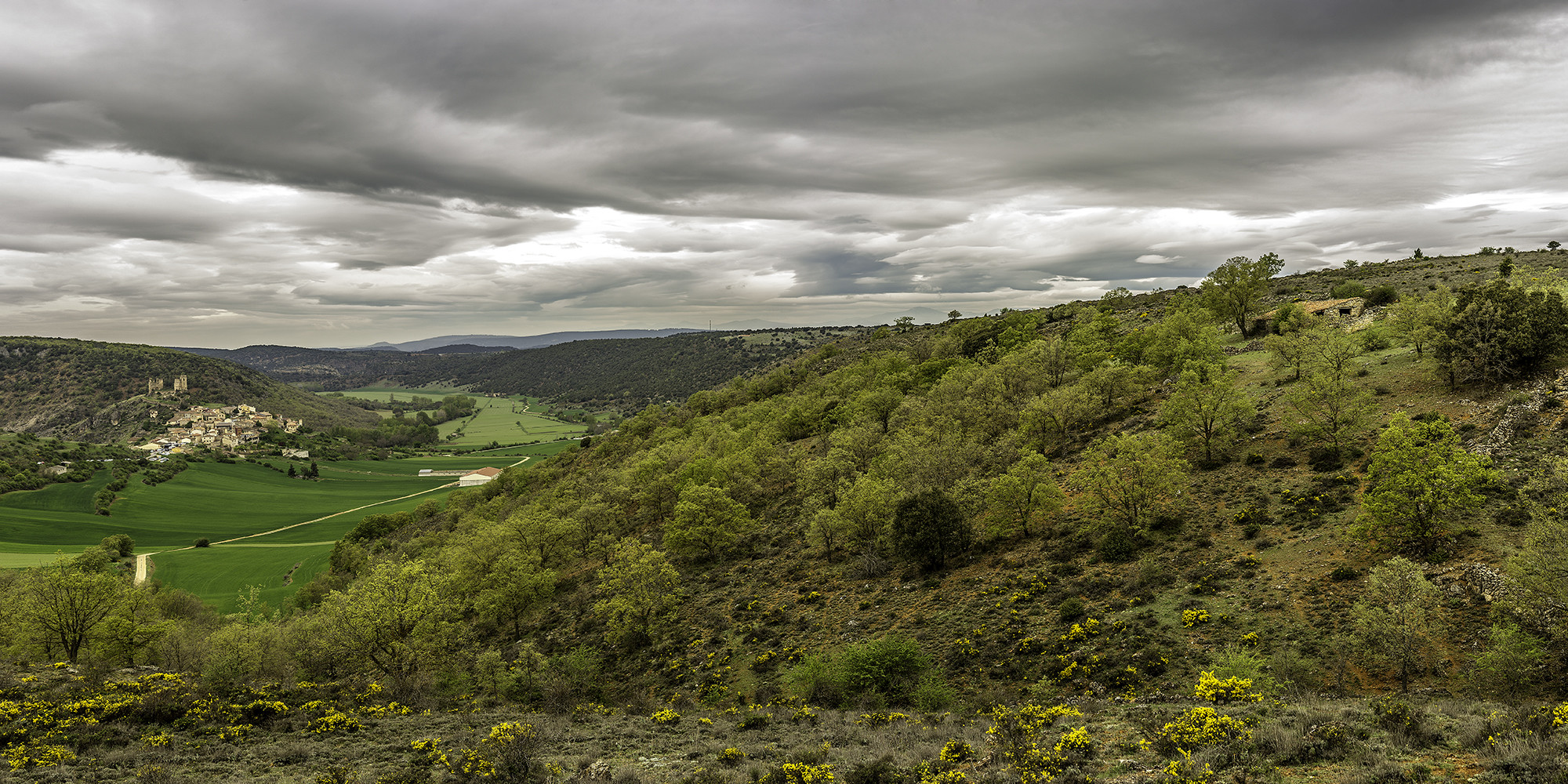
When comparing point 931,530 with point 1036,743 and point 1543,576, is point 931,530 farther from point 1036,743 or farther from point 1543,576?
point 1543,576

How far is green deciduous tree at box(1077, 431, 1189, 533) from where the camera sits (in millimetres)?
32750

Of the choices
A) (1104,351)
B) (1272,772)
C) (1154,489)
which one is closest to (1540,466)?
(1154,489)

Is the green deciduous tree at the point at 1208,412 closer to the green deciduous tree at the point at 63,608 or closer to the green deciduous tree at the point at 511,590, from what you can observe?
the green deciduous tree at the point at 511,590

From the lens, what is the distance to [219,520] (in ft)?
389

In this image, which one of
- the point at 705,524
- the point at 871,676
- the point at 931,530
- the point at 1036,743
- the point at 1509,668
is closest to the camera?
the point at 1036,743

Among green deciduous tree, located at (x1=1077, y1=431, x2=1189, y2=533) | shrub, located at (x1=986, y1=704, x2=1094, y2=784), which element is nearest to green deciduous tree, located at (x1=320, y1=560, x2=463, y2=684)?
shrub, located at (x1=986, y1=704, x2=1094, y2=784)

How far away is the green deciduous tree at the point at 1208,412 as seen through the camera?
37938 mm

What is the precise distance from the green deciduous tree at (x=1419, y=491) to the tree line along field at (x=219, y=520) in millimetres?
109230

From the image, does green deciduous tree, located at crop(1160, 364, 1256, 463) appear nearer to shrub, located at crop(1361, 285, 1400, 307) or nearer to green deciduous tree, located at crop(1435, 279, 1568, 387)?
green deciduous tree, located at crop(1435, 279, 1568, 387)

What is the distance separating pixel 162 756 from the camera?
687 inches

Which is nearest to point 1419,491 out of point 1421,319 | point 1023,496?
point 1023,496

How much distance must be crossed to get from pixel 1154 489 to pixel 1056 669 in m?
14.3

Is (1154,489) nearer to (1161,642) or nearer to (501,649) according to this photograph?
(1161,642)

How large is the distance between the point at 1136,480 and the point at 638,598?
32655mm
